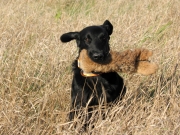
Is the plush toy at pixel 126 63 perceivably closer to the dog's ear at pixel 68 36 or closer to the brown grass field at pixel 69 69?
the brown grass field at pixel 69 69

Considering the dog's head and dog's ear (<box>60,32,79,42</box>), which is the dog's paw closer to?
the dog's head

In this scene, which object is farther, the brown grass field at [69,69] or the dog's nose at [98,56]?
the dog's nose at [98,56]

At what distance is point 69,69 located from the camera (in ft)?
14.3

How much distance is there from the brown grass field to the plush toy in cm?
31

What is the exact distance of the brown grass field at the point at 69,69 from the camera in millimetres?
2953

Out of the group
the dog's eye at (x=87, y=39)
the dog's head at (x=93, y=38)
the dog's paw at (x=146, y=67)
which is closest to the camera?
the dog's paw at (x=146, y=67)

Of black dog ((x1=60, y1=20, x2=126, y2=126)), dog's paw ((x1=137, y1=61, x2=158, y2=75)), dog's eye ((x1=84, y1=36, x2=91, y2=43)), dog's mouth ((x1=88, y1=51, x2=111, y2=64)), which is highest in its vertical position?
dog's eye ((x1=84, y1=36, x2=91, y2=43))

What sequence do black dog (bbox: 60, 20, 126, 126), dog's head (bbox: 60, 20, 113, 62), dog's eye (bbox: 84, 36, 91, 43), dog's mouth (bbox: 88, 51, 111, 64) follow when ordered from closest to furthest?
dog's mouth (bbox: 88, 51, 111, 64) < black dog (bbox: 60, 20, 126, 126) < dog's head (bbox: 60, 20, 113, 62) < dog's eye (bbox: 84, 36, 91, 43)

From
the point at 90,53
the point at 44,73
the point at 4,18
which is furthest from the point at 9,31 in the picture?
the point at 90,53

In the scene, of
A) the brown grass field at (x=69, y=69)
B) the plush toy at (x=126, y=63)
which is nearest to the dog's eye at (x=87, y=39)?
the brown grass field at (x=69, y=69)

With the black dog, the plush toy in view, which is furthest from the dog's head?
the plush toy

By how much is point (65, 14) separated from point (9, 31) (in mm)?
2216

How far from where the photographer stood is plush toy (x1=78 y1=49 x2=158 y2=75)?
9.79 ft

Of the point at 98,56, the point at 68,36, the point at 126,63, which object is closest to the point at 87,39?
the point at 68,36
